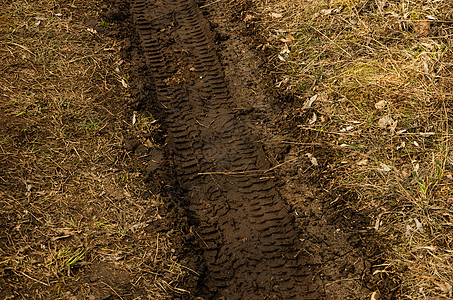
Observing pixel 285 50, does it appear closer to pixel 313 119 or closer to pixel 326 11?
pixel 326 11

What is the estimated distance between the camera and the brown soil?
2.95m

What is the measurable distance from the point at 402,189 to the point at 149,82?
107 inches

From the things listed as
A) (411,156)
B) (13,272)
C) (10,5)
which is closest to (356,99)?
(411,156)

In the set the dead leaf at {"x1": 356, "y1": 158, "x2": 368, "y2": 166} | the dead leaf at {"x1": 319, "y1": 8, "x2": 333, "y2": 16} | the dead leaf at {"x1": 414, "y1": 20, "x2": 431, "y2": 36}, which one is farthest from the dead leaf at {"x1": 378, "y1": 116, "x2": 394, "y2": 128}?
the dead leaf at {"x1": 319, "y1": 8, "x2": 333, "y2": 16}

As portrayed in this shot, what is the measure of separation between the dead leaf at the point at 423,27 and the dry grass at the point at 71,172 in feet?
9.76

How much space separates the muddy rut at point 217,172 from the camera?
119 inches

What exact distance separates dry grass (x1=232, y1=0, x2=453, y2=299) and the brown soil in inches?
6.3

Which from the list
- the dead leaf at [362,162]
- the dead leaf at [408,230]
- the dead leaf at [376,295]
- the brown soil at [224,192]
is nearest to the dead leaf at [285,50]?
the brown soil at [224,192]

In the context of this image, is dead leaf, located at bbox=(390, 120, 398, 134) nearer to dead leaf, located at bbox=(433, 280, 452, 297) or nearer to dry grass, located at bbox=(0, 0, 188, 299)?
dead leaf, located at bbox=(433, 280, 452, 297)

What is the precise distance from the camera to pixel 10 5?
185 inches

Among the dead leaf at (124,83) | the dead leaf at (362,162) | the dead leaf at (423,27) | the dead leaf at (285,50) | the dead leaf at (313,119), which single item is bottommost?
the dead leaf at (362,162)

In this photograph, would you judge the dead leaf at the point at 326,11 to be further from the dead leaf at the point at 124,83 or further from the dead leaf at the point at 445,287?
the dead leaf at the point at 445,287

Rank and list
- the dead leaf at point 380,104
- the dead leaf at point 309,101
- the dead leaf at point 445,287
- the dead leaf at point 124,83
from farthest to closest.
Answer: the dead leaf at point 124,83
the dead leaf at point 309,101
the dead leaf at point 380,104
the dead leaf at point 445,287

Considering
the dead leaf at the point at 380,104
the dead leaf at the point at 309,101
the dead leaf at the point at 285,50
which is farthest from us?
the dead leaf at the point at 285,50
